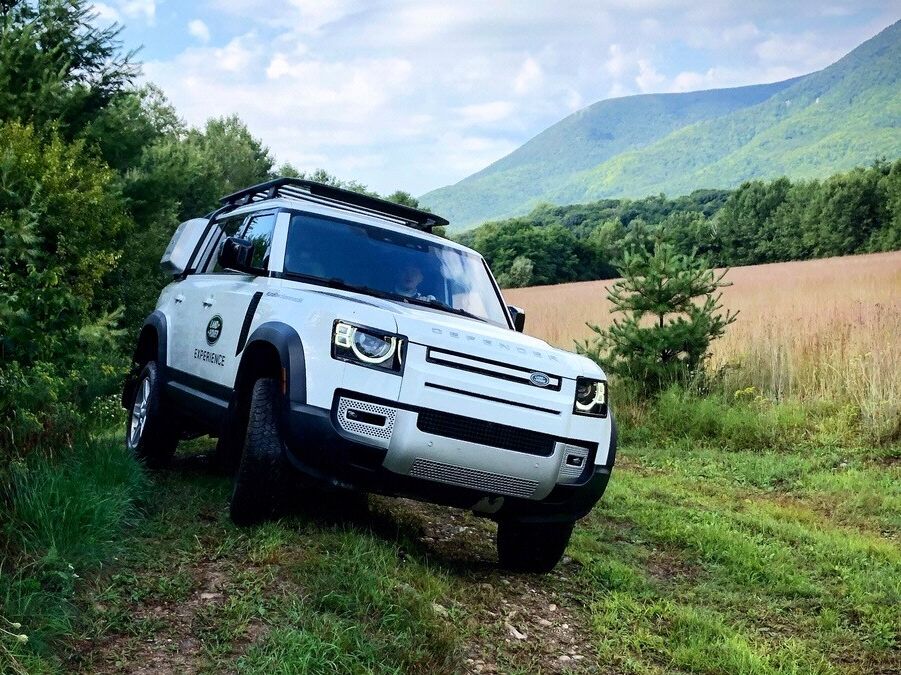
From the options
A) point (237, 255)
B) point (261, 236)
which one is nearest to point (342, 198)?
point (261, 236)

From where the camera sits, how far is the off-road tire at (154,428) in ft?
20.0

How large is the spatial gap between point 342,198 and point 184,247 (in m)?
1.56

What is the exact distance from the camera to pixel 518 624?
4340 mm

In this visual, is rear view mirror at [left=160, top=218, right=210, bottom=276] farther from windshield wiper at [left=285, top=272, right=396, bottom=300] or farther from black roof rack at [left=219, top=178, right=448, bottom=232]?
windshield wiper at [left=285, top=272, right=396, bottom=300]

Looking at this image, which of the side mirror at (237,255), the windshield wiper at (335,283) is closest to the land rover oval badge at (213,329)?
the side mirror at (237,255)

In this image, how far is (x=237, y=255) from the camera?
5273 mm

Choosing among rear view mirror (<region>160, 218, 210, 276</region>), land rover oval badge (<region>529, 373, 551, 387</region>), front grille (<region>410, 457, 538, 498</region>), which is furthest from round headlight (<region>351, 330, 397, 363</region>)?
rear view mirror (<region>160, 218, 210, 276</region>)

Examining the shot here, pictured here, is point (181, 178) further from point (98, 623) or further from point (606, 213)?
point (606, 213)

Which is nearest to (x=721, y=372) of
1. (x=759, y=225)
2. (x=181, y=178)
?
(x=181, y=178)

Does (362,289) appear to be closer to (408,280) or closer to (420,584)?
(408,280)

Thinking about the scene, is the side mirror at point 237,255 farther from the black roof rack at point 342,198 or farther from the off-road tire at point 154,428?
the off-road tire at point 154,428

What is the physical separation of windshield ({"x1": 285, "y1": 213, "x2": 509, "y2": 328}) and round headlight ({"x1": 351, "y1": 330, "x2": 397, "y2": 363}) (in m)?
1.07

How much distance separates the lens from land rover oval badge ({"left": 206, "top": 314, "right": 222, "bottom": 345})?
5434mm

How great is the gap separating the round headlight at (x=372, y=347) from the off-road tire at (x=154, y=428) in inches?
95.4
